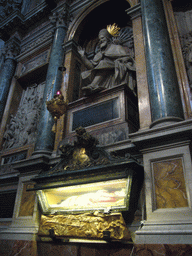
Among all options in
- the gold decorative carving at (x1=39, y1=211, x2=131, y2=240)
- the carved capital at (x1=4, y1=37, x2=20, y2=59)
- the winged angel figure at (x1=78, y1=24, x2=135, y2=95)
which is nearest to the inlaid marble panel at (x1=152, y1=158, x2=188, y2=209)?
the gold decorative carving at (x1=39, y1=211, x2=131, y2=240)

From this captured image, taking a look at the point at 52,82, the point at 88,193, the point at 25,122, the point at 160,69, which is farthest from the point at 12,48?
the point at 88,193

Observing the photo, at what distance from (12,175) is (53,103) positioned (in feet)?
8.83

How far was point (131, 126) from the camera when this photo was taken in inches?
205

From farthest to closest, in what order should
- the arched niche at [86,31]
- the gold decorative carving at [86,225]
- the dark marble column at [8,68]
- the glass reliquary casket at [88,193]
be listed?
1. the dark marble column at [8,68]
2. the arched niche at [86,31]
3. the glass reliquary casket at [88,193]
4. the gold decorative carving at [86,225]

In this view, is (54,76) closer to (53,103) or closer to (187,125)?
(53,103)

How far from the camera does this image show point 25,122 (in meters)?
8.42

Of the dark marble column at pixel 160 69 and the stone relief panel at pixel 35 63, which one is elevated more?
the stone relief panel at pixel 35 63

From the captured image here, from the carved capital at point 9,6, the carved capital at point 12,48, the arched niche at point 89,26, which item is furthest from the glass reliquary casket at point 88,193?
the carved capital at point 9,6

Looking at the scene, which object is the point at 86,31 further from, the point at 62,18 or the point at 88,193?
the point at 88,193

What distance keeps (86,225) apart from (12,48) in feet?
29.6

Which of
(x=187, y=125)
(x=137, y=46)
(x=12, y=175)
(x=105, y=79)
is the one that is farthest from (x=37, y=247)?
(x=137, y=46)

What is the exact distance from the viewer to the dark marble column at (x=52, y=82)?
6.33 meters

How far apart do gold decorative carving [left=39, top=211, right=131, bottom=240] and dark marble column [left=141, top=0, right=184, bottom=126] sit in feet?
6.14

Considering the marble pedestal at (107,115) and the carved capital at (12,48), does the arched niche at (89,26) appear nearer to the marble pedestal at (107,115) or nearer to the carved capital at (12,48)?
the marble pedestal at (107,115)
